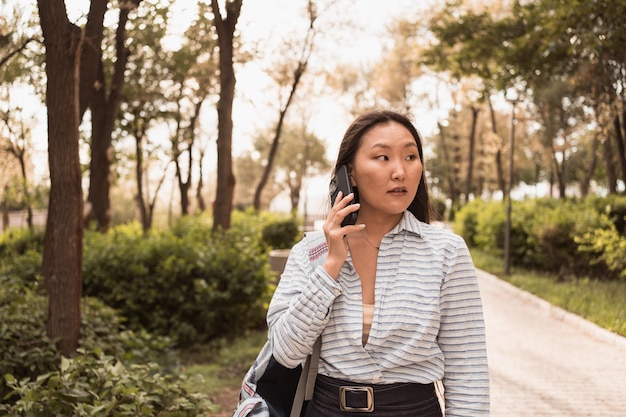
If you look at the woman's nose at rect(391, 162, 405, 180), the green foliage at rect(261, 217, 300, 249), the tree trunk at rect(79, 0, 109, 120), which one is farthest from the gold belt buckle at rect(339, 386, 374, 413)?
the green foliage at rect(261, 217, 300, 249)

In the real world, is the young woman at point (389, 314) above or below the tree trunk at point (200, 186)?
below

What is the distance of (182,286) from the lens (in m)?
10.2

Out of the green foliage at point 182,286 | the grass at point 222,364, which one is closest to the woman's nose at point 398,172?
the grass at point 222,364

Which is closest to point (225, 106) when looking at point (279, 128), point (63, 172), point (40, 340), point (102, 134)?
point (102, 134)

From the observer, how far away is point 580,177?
197ft

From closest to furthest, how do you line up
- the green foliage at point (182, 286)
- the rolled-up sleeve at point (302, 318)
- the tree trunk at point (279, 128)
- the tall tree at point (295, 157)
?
1. the rolled-up sleeve at point (302, 318)
2. the green foliage at point (182, 286)
3. the tree trunk at point (279, 128)
4. the tall tree at point (295, 157)

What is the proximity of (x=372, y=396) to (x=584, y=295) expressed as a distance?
11770mm

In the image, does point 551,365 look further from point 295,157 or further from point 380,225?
point 295,157

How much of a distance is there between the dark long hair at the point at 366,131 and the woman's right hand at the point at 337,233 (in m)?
0.25

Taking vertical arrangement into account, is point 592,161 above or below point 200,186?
above

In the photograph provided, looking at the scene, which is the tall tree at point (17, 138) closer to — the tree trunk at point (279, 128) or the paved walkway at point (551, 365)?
Result: the tree trunk at point (279, 128)

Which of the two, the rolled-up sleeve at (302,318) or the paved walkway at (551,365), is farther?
the paved walkway at (551,365)

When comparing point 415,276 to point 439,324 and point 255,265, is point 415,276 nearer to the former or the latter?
point 439,324

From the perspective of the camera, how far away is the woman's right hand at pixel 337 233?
2463mm
